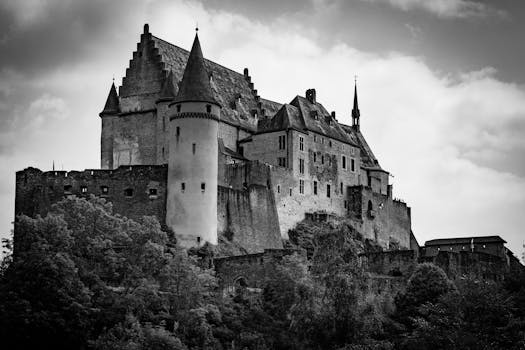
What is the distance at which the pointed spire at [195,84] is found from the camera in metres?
94.8

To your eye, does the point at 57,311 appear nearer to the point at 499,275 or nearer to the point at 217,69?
the point at 499,275

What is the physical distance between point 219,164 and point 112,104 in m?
12.1

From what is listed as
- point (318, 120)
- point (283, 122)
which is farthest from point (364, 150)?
point (283, 122)

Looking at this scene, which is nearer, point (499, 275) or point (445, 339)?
point (445, 339)

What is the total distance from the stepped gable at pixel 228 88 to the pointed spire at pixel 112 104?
5.36 m

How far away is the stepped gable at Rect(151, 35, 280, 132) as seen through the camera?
110375 millimetres

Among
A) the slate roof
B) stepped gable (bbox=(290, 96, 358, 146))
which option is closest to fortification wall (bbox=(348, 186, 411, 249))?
the slate roof

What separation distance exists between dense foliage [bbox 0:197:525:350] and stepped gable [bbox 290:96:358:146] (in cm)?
3587

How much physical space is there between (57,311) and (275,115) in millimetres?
48397

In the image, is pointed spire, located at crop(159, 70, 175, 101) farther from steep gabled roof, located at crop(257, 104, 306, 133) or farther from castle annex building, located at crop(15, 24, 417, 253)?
steep gabled roof, located at crop(257, 104, 306, 133)

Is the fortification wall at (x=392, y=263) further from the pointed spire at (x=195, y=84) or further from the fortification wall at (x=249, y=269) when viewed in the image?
the pointed spire at (x=195, y=84)

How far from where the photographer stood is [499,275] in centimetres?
9756

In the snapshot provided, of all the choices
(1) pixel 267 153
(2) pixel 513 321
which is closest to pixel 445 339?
(2) pixel 513 321

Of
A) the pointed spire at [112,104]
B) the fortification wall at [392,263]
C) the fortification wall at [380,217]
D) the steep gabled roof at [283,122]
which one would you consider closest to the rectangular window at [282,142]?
the steep gabled roof at [283,122]
